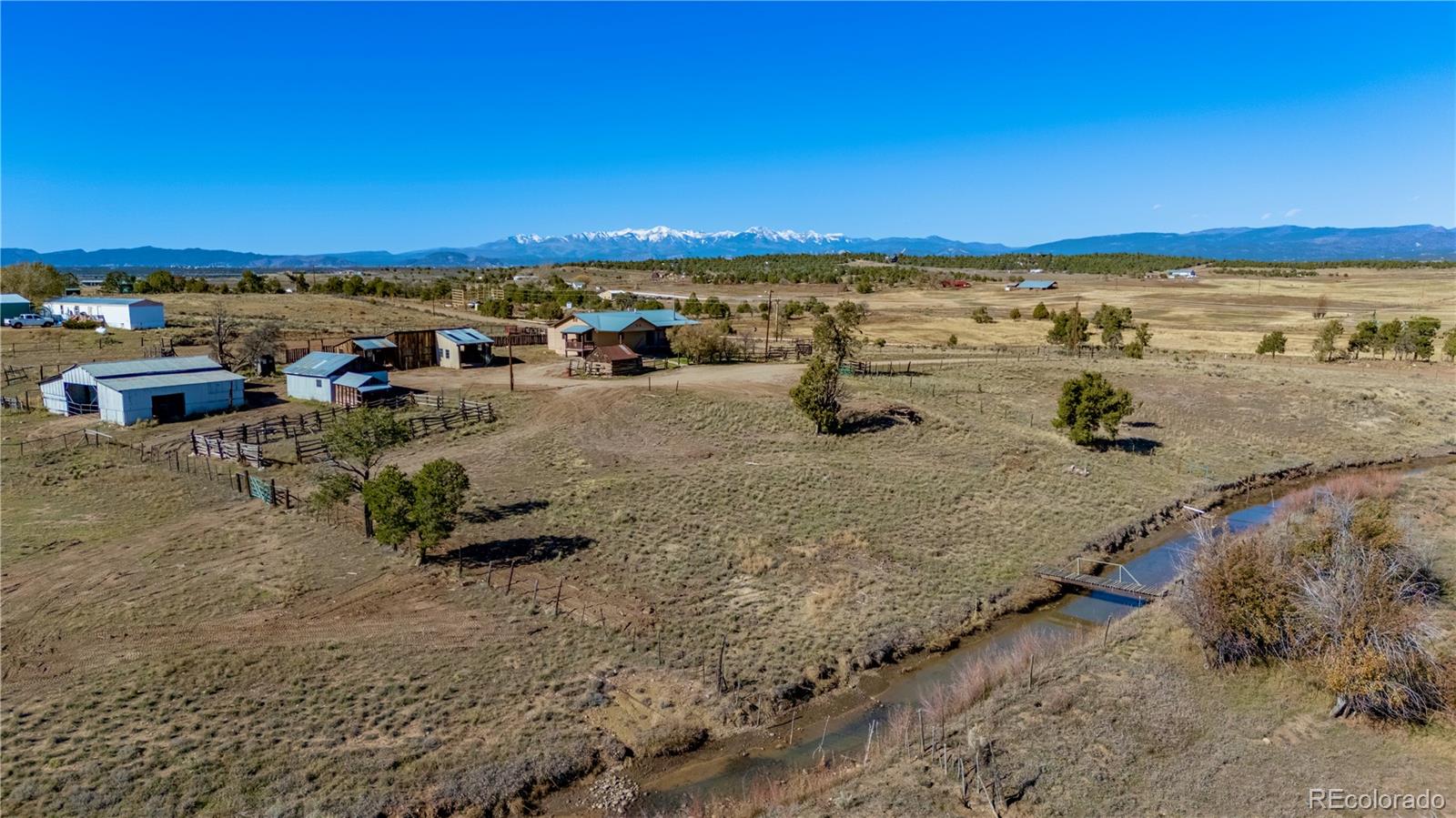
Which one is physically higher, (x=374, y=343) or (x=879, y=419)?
(x=374, y=343)

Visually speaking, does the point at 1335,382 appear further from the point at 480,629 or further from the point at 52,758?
the point at 52,758

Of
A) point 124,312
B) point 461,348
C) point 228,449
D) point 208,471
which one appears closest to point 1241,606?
point 208,471

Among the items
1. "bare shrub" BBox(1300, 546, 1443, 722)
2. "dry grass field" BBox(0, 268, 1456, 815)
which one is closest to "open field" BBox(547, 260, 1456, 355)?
"dry grass field" BBox(0, 268, 1456, 815)

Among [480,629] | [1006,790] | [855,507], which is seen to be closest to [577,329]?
[855,507]

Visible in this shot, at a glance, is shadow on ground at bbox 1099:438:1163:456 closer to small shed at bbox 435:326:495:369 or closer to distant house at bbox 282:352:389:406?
distant house at bbox 282:352:389:406

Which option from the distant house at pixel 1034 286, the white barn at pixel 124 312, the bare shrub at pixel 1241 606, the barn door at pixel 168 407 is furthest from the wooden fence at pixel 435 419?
the distant house at pixel 1034 286

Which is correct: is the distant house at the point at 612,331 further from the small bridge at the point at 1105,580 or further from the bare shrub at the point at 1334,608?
the bare shrub at the point at 1334,608

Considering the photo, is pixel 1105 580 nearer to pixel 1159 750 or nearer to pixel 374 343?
pixel 1159 750
